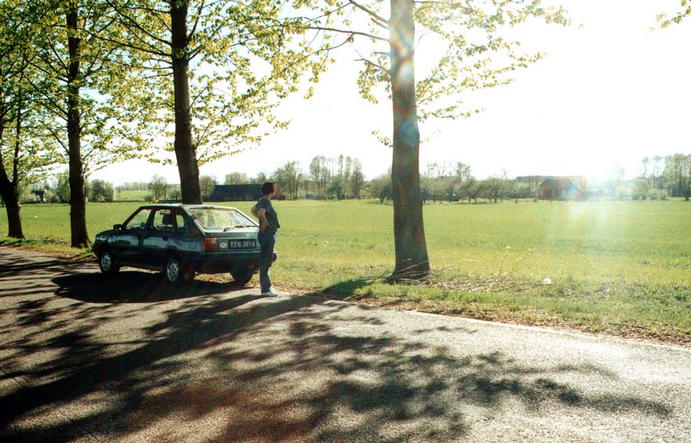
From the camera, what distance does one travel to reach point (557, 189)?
454 feet

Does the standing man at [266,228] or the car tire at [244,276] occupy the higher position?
the standing man at [266,228]

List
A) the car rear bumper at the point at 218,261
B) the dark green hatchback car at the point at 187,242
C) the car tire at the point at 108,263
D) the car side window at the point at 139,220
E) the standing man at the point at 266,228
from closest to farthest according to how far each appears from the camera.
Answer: the standing man at the point at 266,228, the car rear bumper at the point at 218,261, the dark green hatchback car at the point at 187,242, the car side window at the point at 139,220, the car tire at the point at 108,263

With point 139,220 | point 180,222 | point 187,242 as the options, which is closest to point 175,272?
point 187,242

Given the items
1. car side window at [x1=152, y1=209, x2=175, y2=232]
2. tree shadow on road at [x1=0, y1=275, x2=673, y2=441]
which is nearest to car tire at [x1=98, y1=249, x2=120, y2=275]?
car side window at [x1=152, y1=209, x2=175, y2=232]

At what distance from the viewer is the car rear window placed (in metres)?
9.71

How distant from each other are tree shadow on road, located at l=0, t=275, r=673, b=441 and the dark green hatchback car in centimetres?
282

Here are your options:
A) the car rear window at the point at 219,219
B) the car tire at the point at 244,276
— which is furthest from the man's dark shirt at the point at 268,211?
the car tire at the point at 244,276

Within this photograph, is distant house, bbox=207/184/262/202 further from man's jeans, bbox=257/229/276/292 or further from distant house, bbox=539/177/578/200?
man's jeans, bbox=257/229/276/292

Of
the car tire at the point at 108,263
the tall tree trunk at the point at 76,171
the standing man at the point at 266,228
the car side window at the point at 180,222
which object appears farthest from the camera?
the tall tree trunk at the point at 76,171

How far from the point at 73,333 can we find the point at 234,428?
351 cm

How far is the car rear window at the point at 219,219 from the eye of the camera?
9705mm

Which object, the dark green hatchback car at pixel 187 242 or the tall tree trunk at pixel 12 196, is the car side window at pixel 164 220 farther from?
the tall tree trunk at pixel 12 196

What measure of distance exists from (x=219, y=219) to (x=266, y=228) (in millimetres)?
1892

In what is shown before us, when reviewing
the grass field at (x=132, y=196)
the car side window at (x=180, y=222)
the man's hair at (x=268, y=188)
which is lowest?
the car side window at (x=180, y=222)
